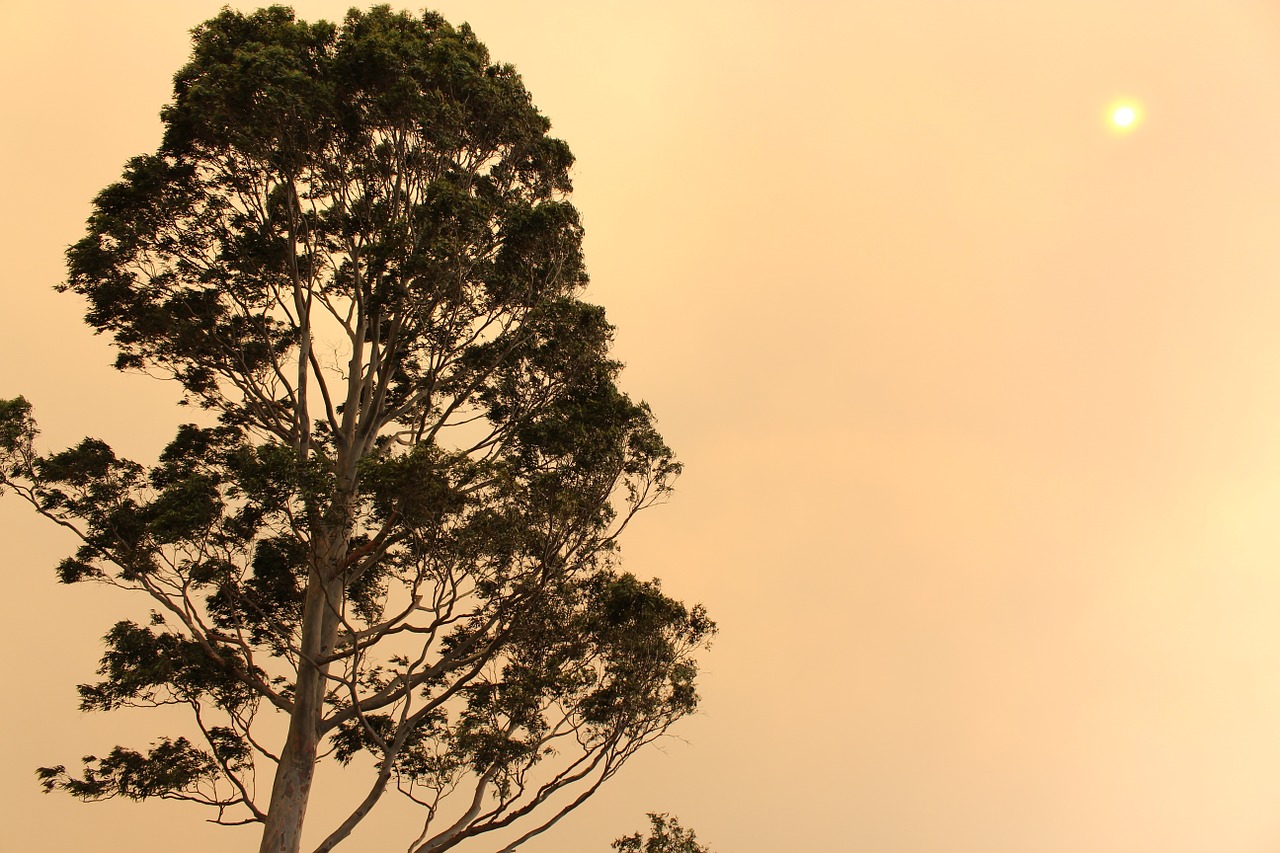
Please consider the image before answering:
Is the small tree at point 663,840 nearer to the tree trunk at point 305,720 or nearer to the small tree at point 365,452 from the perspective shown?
the small tree at point 365,452

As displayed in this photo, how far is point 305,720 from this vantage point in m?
11.4

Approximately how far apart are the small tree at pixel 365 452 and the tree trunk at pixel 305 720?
0.04m

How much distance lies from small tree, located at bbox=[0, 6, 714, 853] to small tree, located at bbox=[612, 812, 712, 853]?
1.30 metres

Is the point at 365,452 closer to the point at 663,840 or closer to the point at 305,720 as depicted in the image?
the point at 305,720

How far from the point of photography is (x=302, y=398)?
42.7 feet

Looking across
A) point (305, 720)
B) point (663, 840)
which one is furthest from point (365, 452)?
point (663, 840)

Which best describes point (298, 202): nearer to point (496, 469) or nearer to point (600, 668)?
point (496, 469)

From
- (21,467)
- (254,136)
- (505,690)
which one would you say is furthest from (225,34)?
(505,690)

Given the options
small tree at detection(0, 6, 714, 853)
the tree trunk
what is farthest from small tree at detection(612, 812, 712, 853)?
the tree trunk

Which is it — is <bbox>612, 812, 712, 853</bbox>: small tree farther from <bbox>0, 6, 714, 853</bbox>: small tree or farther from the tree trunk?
the tree trunk

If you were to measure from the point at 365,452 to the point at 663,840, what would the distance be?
23.7 feet

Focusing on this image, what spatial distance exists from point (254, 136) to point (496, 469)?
5.75 m

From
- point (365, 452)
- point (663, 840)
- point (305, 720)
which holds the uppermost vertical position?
point (365, 452)

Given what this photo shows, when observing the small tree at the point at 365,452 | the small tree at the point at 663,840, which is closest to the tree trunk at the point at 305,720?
the small tree at the point at 365,452
